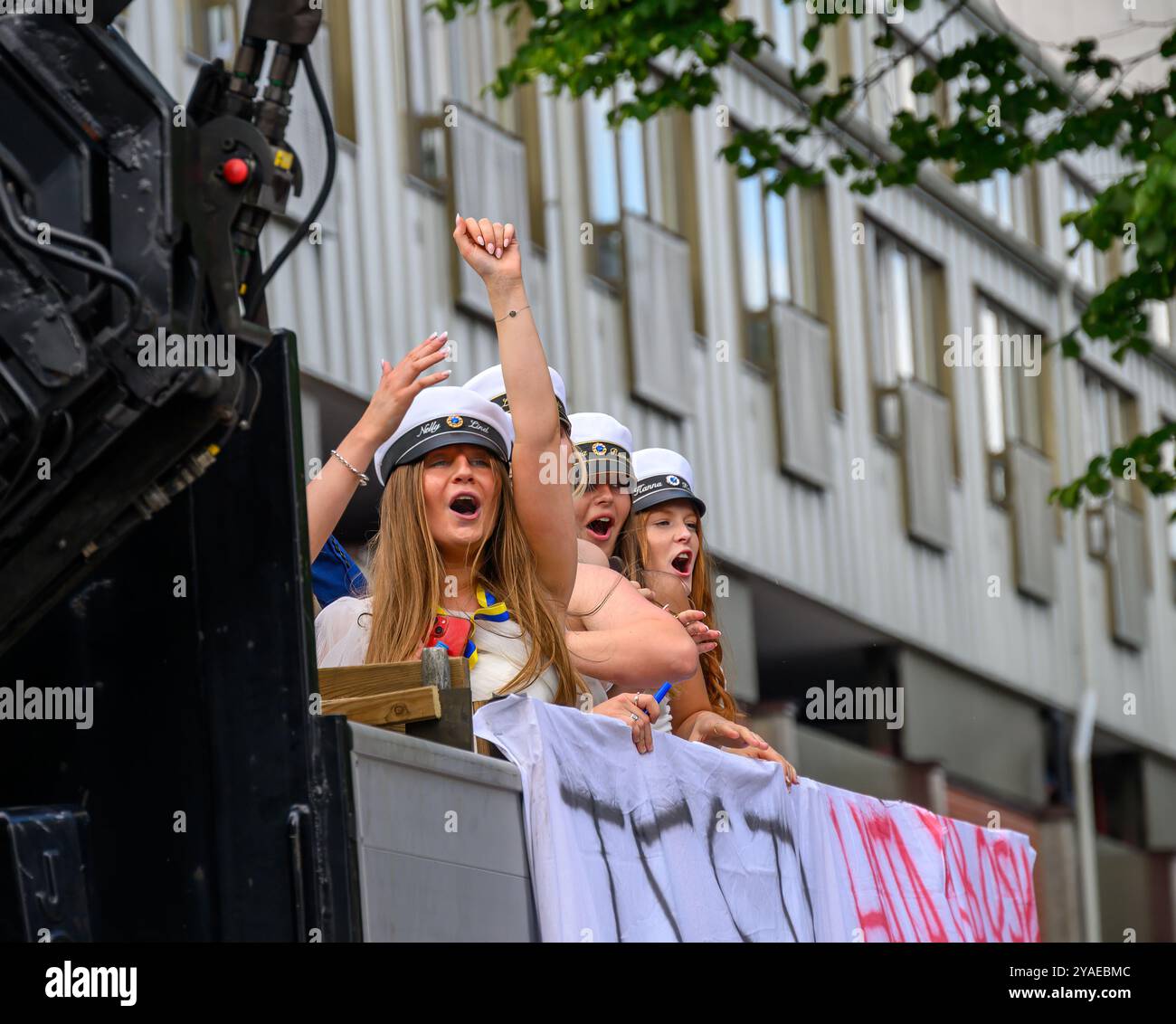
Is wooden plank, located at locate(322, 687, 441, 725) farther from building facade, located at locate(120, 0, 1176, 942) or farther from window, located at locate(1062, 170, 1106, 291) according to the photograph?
window, located at locate(1062, 170, 1106, 291)

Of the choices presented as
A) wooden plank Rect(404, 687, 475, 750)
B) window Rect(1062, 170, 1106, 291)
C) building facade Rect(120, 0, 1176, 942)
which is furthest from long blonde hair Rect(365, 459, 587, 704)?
window Rect(1062, 170, 1106, 291)

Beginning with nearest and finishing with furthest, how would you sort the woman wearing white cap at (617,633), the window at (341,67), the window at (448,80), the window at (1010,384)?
the woman wearing white cap at (617,633), the window at (341,67), the window at (448,80), the window at (1010,384)

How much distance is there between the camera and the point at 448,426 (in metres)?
5.34

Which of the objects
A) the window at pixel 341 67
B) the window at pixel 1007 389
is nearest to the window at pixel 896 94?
the window at pixel 1007 389

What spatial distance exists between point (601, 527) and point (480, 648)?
5.42ft

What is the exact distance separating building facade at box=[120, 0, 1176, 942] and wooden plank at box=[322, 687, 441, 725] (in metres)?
9.34

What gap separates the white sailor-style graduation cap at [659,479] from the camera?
716cm

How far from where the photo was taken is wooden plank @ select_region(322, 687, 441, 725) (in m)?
4.06

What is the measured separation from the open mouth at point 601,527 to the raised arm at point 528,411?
130 cm

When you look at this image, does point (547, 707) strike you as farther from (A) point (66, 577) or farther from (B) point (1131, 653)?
(B) point (1131, 653)

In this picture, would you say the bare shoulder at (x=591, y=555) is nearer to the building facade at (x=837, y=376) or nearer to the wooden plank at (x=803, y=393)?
the building facade at (x=837, y=376)

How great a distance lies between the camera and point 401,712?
4.10 metres

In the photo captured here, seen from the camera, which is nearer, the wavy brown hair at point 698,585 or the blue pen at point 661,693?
the blue pen at point 661,693
